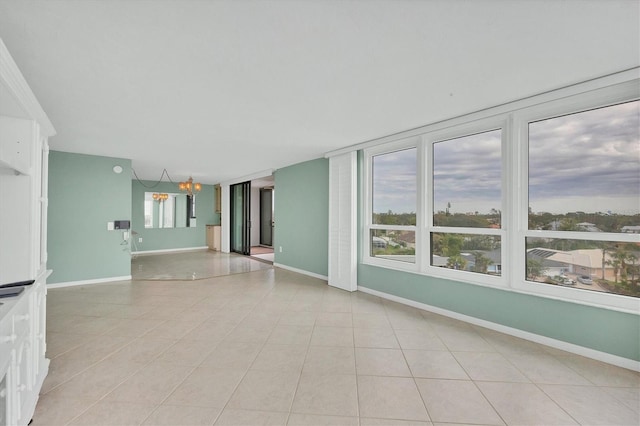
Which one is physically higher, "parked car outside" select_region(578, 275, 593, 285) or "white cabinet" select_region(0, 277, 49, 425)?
"parked car outside" select_region(578, 275, 593, 285)

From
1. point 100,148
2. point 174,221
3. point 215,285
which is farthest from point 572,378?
point 174,221

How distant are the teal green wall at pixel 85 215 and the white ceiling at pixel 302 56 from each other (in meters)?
1.93

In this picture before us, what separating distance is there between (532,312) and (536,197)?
1.15 m

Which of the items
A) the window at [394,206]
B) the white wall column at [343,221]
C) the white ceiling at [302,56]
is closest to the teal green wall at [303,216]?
the white wall column at [343,221]

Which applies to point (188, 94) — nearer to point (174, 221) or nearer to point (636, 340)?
point (636, 340)

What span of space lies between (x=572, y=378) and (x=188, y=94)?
3952mm

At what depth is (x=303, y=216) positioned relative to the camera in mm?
5762

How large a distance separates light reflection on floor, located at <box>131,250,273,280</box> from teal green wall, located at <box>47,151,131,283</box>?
70 centimetres

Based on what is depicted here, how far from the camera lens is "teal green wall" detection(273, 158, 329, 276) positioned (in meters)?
5.28

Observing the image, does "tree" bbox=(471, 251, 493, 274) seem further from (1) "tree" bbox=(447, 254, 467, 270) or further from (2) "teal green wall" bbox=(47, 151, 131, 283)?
(2) "teal green wall" bbox=(47, 151, 131, 283)

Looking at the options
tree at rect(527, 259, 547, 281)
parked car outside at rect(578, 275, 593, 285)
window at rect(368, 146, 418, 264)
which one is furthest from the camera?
window at rect(368, 146, 418, 264)

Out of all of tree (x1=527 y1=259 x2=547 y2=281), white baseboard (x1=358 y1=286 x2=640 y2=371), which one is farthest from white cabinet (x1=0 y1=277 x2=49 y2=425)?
tree (x1=527 y1=259 x2=547 y2=281)

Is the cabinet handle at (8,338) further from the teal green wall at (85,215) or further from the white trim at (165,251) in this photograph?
the white trim at (165,251)

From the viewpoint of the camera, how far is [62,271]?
186 inches
